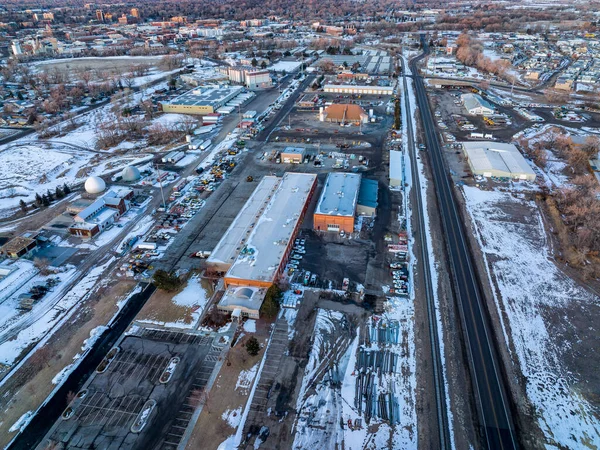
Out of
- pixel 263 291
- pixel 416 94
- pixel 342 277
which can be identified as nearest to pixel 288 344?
pixel 263 291

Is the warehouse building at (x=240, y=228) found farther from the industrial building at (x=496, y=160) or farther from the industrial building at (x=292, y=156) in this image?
the industrial building at (x=496, y=160)

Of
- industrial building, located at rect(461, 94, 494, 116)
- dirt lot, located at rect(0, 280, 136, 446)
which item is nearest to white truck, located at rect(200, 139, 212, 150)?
dirt lot, located at rect(0, 280, 136, 446)


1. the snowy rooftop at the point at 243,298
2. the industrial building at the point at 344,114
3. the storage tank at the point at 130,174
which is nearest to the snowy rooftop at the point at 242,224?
the snowy rooftop at the point at 243,298

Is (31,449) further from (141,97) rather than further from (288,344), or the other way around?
(141,97)

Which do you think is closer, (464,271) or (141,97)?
(464,271)

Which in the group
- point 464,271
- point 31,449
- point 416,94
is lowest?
point 31,449

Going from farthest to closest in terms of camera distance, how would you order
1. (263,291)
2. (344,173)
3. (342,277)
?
(344,173)
(342,277)
(263,291)
